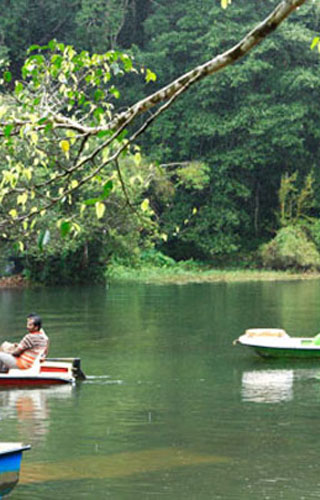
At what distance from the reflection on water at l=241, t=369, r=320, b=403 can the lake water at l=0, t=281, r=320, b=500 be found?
16 mm

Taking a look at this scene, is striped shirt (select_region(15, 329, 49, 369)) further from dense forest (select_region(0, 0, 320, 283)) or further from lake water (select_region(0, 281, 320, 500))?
dense forest (select_region(0, 0, 320, 283))

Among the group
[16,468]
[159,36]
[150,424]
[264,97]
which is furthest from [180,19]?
[16,468]

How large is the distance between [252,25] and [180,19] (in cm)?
319

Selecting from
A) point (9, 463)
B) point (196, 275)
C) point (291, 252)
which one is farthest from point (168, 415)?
point (291, 252)

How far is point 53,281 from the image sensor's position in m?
36.4

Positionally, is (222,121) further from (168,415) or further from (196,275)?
(168,415)

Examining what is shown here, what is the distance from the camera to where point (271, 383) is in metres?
16.2

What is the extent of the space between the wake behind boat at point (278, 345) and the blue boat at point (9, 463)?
9886 millimetres

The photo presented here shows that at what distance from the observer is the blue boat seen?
821 cm

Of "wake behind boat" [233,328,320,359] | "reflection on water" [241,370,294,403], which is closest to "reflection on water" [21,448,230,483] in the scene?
"reflection on water" [241,370,294,403]

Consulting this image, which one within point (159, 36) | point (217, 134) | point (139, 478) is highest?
point (159, 36)

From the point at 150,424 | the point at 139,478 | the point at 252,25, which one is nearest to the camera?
the point at 139,478

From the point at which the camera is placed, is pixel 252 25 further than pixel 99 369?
Yes

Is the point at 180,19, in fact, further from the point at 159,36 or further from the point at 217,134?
the point at 217,134
